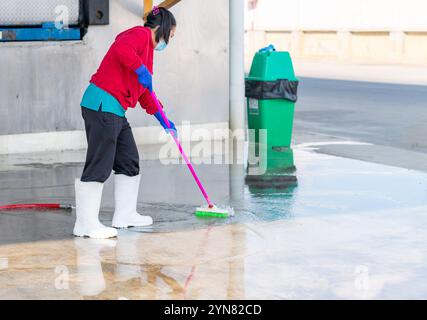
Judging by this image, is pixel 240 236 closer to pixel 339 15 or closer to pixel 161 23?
pixel 161 23

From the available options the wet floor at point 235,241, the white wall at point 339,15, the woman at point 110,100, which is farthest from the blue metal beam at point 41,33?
the white wall at point 339,15

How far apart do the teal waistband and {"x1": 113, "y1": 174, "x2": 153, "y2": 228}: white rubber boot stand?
0.63 meters

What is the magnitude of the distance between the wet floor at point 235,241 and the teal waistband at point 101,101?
982 mm

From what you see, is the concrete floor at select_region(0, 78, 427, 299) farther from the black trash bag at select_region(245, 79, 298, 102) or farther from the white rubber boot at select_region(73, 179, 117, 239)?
the black trash bag at select_region(245, 79, 298, 102)

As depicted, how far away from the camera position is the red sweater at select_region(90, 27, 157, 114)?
7.19 meters

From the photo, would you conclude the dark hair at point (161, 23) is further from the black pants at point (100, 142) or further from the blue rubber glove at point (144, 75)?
the black pants at point (100, 142)

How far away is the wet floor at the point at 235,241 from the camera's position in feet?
20.2

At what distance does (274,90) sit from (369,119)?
4681 millimetres

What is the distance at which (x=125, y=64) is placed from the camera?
7.19m

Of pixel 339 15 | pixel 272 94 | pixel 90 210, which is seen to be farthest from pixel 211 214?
pixel 339 15

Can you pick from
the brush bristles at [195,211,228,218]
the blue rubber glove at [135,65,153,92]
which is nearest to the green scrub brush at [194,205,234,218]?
the brush bristles at [195,211,228,218]
